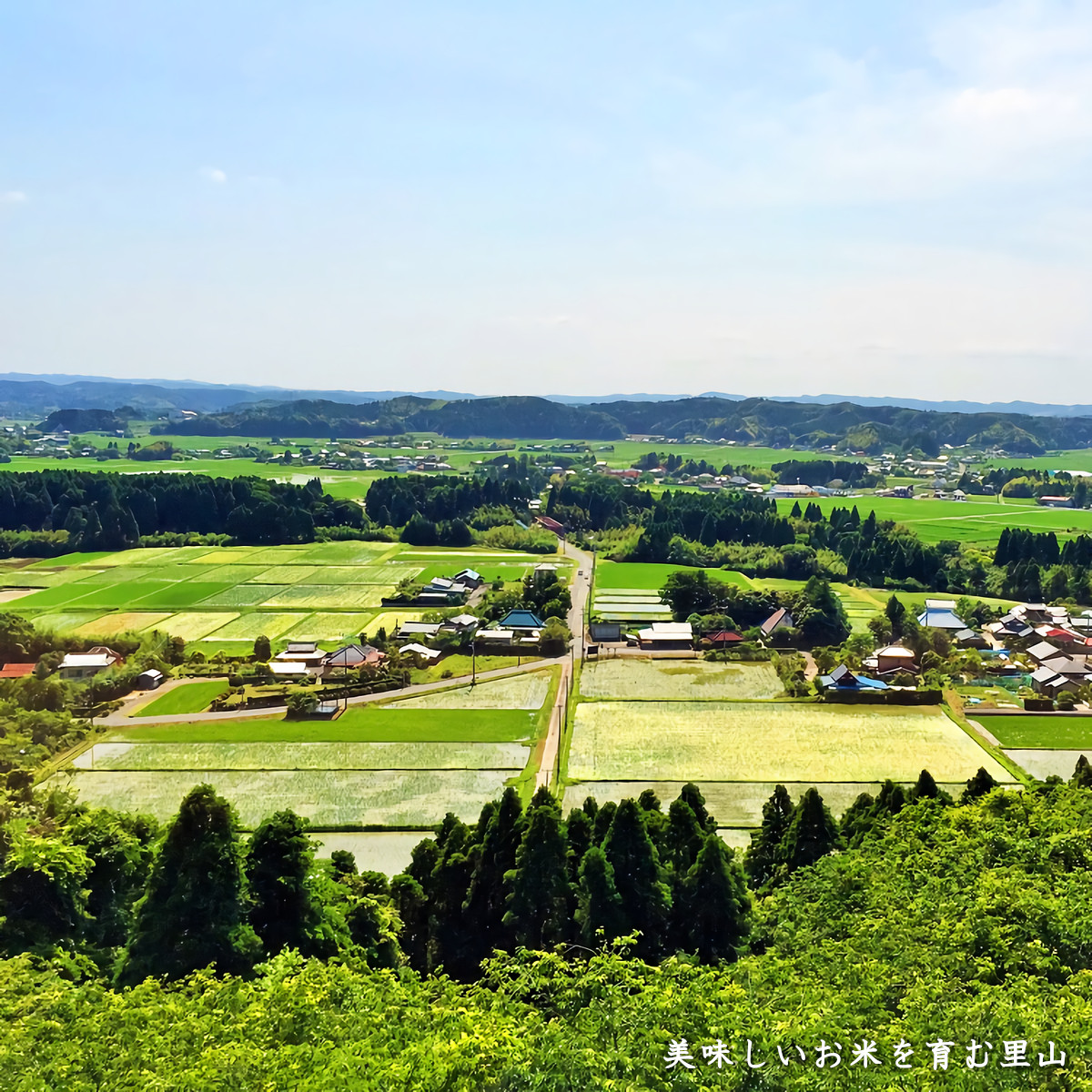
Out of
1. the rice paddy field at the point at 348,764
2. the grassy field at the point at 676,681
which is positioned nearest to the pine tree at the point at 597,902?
the rice paddy field at the point at 348,764

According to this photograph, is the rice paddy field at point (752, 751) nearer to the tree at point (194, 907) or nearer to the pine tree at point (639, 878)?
the pine tree at point (639, 878)

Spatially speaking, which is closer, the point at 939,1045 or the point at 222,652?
the point at 939,1045

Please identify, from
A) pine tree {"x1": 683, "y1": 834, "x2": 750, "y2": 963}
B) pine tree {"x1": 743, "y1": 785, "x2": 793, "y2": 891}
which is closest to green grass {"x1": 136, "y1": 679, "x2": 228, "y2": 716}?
pine tree {"x1": 743, "y1": 785, "x2": 793, "y2": 891}

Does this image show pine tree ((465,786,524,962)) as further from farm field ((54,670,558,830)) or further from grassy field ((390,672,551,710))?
grassy field ((390,672,551,710))

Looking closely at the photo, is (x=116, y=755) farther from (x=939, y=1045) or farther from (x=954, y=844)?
(x=939, y=1045)

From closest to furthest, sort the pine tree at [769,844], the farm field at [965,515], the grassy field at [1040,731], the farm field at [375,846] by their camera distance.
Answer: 1. the pine tree at [769,844]
2. the farm field at [375,846]
3. the grassy field at [1040,731]
4. the farm field at [965,515]

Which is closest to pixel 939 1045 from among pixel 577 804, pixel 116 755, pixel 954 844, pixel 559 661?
pixel 954 844

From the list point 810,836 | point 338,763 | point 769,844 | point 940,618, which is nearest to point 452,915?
point 769,844
